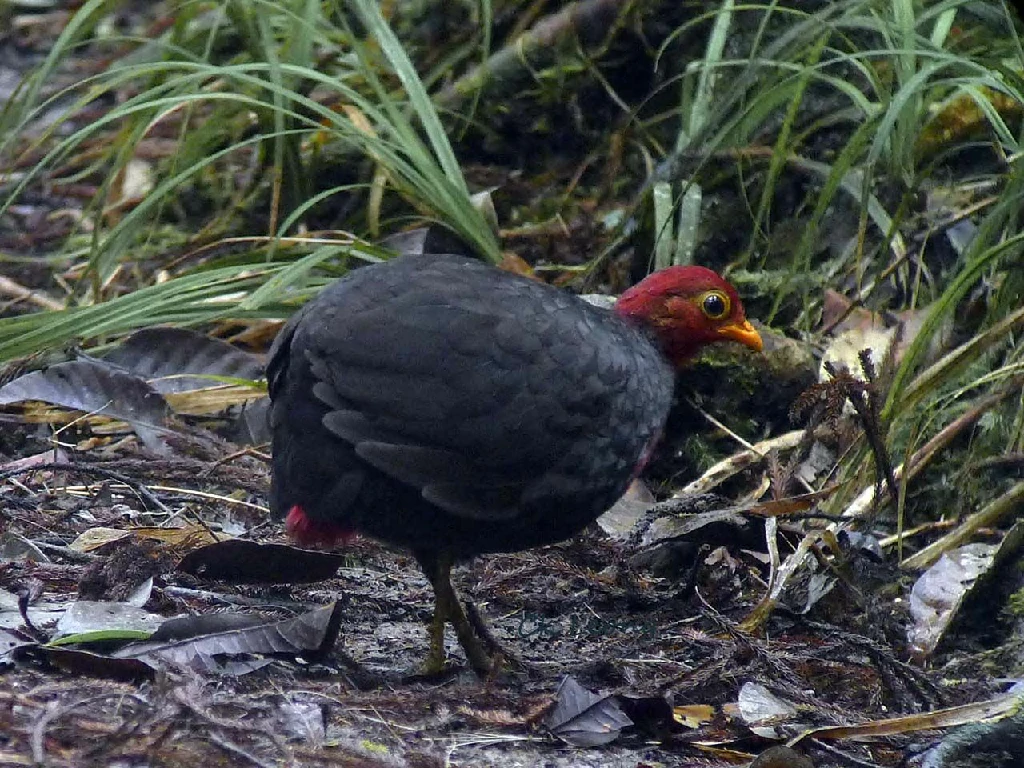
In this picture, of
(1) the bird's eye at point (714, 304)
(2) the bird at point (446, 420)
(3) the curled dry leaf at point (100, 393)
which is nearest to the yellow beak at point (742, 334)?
(1) the bird's eye at point (714, 304)

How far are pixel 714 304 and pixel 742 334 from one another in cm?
13

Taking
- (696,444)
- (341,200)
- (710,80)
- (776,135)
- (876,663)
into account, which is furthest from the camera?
(341,200)

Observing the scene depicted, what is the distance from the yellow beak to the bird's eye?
0.05m

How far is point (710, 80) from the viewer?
13.6 feet

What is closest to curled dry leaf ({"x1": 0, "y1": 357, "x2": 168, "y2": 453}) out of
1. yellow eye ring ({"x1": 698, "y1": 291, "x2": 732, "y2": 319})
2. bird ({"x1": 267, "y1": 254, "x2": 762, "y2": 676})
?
bird ({"x1": 267, "y1": 254, "x2": 762, "y2": 676})

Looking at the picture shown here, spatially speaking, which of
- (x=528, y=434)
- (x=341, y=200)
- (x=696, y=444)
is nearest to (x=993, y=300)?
(x=696, y=444)

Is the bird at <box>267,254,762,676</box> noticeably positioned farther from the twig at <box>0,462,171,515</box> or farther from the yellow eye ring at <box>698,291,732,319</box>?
the twig at <box>0,462,171,515</box>

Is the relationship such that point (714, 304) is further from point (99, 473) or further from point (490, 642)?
point (99, 473)

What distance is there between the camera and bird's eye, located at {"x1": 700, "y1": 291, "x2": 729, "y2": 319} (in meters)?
3.29

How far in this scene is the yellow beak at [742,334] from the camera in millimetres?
3355

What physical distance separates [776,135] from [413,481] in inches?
94.2

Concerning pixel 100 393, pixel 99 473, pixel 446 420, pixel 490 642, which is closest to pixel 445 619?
pixel 490 642

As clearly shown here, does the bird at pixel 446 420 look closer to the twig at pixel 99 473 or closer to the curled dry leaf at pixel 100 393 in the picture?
the twig at pixel 99 473

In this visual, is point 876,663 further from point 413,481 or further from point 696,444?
point 696,444
